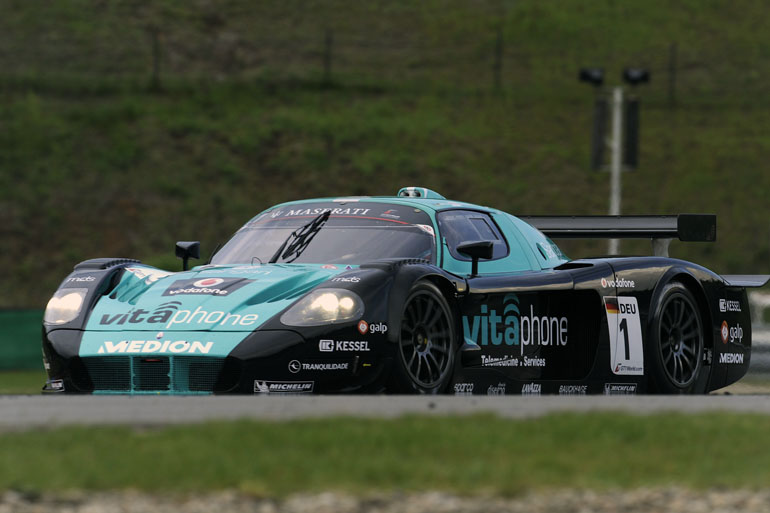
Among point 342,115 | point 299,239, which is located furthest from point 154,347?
point 342,115

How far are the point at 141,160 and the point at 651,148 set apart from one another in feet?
50.3

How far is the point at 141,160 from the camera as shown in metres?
37.5

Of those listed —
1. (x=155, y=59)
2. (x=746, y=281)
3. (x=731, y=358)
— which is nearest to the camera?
(x=731, y=358)

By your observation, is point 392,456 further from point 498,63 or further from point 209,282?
point 498,63

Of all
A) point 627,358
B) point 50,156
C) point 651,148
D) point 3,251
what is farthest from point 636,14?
point 627,358

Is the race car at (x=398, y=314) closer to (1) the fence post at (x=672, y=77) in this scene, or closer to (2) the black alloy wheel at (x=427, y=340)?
(2) the black alloy wheel at (x=427, y=340)

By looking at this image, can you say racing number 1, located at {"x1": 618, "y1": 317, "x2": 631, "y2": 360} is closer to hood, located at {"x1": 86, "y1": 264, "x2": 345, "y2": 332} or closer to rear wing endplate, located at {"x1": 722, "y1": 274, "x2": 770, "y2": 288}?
rear wing endplate, located at {"x1": 722, "y1": 274, "x2": 770, "y2": 288}

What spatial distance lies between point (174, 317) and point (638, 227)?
4.29 m

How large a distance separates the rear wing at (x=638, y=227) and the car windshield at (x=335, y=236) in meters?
2.12

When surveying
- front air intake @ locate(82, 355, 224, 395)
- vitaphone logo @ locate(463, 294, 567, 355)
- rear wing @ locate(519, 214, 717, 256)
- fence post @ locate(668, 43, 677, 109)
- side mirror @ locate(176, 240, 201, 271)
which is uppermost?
fence post @ locate(668, 43, 677, 109)

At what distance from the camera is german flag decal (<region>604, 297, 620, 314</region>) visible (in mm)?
8922

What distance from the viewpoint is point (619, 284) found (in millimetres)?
9094

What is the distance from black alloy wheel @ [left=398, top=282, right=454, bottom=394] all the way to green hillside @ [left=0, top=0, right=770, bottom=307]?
21.5m

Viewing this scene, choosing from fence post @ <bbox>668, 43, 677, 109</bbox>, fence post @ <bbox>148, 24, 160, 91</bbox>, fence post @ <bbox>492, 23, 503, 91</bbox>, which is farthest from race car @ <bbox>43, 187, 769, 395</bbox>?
fence post @ <bbox>668, 43, 677, 109</bbox>
